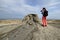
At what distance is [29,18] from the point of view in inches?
473

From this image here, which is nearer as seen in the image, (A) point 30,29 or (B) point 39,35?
(B) point 39,35

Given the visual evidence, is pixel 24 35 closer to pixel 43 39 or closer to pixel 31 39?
pixel 31 39

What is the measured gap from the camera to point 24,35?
8.66 metres

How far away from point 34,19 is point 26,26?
1.65m

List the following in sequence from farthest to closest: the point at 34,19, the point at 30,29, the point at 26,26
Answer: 1. the point at 34,19
2. the point at 26,26
3. the point at 30,29

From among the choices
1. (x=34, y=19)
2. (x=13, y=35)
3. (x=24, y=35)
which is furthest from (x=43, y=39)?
(x=34, y=19)

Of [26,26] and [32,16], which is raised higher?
[32,16]

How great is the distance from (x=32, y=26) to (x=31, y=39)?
211 centimetres

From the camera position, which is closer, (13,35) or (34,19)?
(13,35)

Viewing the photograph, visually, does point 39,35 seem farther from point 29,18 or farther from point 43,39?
point 29,18

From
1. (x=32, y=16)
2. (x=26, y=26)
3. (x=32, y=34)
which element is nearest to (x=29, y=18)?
(x=32, y=16)

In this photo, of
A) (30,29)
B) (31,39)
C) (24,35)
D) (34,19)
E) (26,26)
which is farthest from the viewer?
(34,19)

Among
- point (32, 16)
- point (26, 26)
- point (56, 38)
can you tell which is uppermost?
point (32, 16)

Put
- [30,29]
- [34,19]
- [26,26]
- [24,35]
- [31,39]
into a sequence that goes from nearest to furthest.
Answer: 1. [31,39]
2. [24,35]
3. [30,29]
4. [26,26]
5. [34,19]
